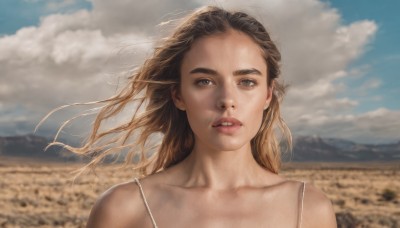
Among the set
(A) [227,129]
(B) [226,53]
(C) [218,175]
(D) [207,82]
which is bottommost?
(C) [218,175]

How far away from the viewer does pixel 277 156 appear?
443 centimetres

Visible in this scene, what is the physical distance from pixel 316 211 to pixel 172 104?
1109 mm

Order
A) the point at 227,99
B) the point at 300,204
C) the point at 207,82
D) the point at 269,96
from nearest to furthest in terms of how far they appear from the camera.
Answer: the point at 227,99 < the point at 207,82 < the point at 300,204 < the point at 269,96

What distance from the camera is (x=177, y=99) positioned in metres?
4.06

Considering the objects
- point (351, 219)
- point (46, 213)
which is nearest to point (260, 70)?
point (351, 219)

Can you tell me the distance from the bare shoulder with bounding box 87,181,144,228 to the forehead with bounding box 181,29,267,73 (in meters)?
0.79

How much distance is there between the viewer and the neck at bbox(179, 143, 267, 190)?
3.86m

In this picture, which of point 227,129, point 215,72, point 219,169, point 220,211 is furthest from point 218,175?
point 215,72

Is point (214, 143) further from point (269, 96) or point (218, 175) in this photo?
point (269, 96)

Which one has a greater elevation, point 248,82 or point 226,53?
point 226,53

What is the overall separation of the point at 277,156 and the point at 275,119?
0.83 feet

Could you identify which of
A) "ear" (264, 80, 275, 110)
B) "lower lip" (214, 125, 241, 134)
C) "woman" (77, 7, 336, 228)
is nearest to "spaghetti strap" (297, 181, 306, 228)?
"woman" (77, 7, 336, 228)

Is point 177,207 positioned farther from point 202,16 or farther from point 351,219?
point 351,219

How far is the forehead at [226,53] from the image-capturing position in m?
3.73
